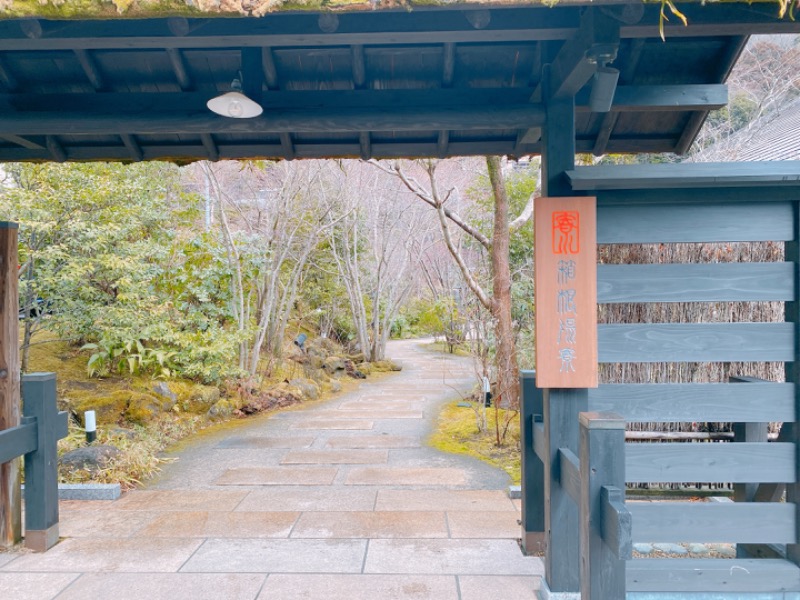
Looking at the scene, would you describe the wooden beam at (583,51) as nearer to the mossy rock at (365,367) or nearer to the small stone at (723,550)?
the small stone at (723,550)

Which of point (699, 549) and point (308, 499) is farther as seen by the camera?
point (308, 499)

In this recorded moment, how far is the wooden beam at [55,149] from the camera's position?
3.48 meters

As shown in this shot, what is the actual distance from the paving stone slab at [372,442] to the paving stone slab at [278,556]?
9.20 ft

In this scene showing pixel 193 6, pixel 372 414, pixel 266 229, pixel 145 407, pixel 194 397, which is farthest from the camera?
pixel 266 229

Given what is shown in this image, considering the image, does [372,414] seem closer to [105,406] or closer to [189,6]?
[105,406]

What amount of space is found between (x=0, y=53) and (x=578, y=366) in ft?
11.8

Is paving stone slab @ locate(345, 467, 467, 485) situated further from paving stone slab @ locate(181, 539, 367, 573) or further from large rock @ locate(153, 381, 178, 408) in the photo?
large rock @ locate(153, 381, 178, 408)

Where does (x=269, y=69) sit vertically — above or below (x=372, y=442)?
above

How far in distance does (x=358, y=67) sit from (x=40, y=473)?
10.9 ft

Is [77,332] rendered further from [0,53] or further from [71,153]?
[0,53]

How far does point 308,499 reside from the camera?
14.4 ft

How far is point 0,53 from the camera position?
9.38 feet

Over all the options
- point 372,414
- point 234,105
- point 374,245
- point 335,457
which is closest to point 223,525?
point 335,457

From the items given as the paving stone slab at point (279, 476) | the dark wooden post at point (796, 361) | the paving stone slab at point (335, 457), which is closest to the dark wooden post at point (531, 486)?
the dark wooden post at point (796, 361)
